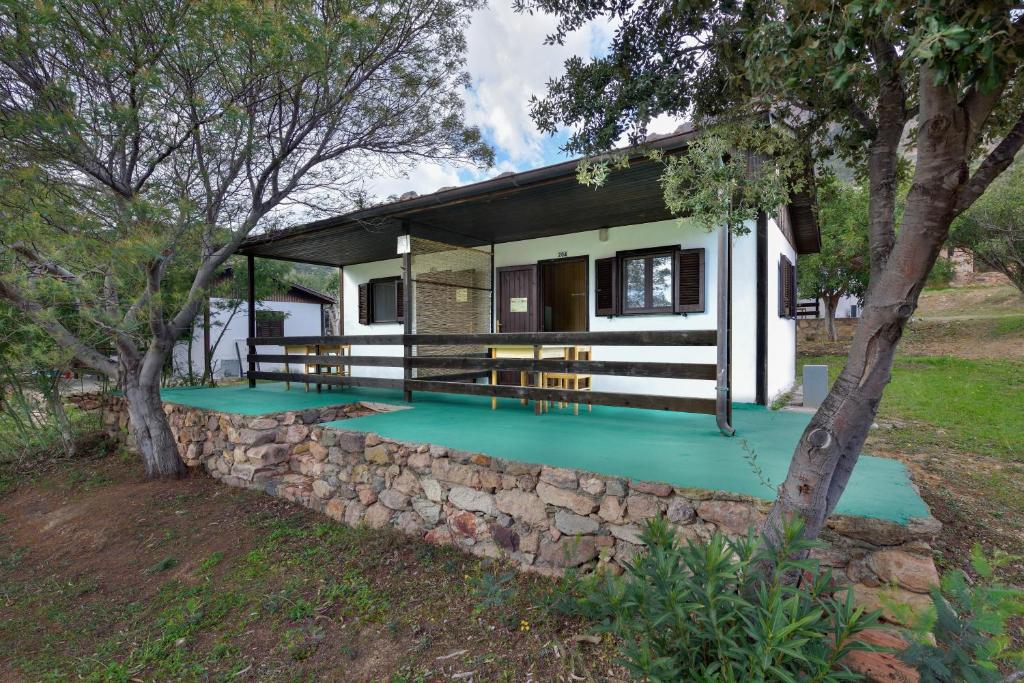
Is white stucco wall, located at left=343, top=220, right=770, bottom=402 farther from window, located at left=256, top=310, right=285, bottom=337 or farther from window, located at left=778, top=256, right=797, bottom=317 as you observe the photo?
window, located at left=256, top=310, right=285, bottom=337

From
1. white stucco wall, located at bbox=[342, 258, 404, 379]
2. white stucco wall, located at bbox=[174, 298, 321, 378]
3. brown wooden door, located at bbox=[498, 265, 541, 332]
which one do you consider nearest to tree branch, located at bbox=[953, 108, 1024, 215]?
brown wooden door, located at bbox=[498, 265, 541, 332]

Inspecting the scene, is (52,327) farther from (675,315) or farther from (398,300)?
(675,315)

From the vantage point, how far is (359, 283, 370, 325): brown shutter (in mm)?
9820

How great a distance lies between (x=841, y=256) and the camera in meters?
15.5

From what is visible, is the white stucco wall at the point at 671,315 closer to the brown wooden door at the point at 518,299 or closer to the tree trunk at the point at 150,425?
the brown wooden door at the point at 518,299

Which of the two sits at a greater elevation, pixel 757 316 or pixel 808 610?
pixel 757 316

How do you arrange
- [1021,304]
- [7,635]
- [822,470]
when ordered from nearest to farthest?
1. [822,470]
2. [7,635]
3. [1021,304]

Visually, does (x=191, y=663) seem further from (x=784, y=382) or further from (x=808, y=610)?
(x=784, y=382)

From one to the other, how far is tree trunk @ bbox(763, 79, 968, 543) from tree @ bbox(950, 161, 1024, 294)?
17.5 meters

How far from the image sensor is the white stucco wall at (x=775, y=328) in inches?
247

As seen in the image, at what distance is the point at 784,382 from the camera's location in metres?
7.81

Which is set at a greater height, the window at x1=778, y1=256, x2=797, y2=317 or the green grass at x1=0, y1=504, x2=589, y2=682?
the window at x1=778, y1=256, x2=797, y2=317

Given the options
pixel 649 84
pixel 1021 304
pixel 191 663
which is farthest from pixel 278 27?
pixel 1021 304

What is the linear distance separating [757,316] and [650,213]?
1810 mm
